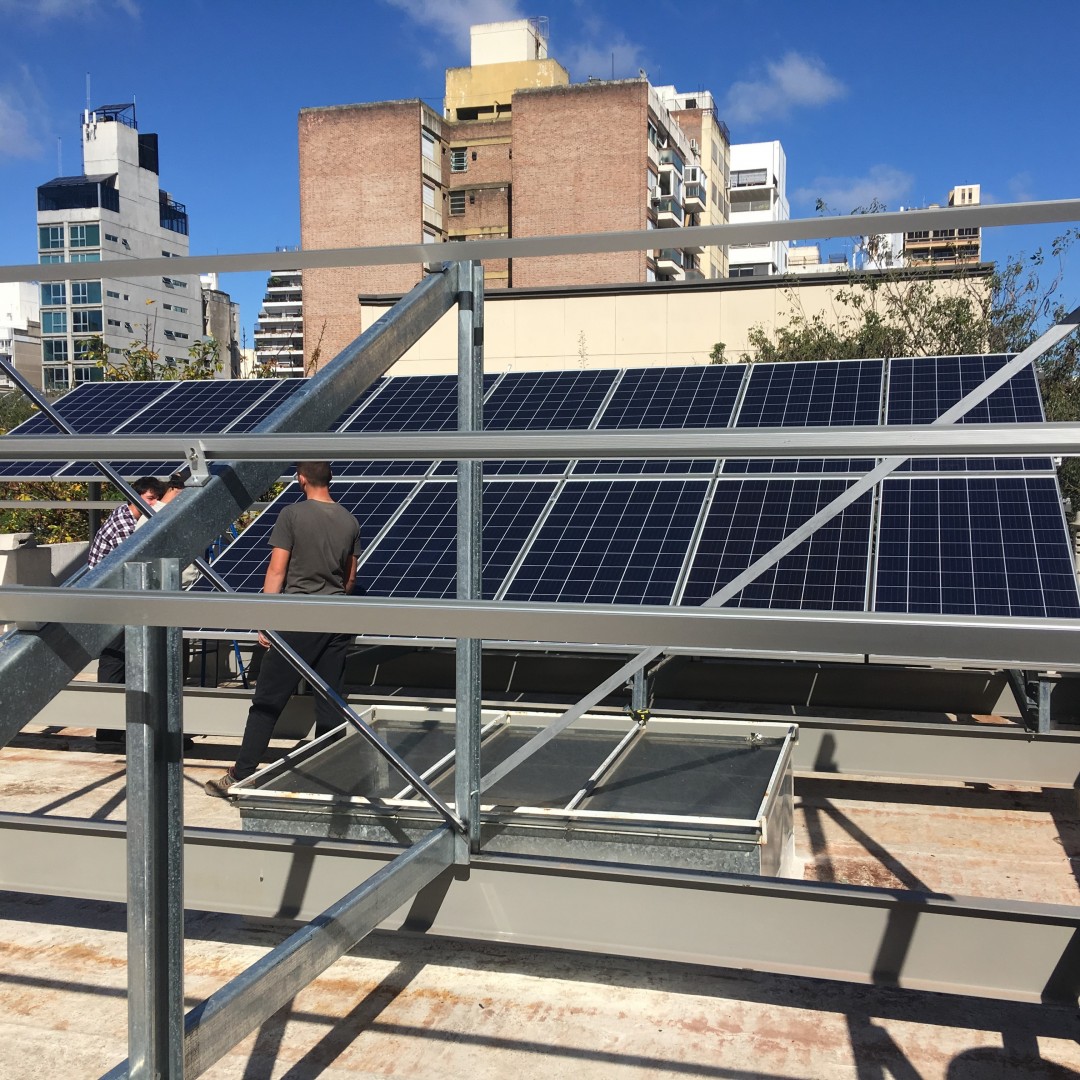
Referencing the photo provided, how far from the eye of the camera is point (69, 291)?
101 meters

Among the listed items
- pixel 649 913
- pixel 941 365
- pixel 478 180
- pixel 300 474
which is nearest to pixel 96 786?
pixel 300 474

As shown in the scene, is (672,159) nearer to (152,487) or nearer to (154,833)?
(152,487)

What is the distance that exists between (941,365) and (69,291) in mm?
105505

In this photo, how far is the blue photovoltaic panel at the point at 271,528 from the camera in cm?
750

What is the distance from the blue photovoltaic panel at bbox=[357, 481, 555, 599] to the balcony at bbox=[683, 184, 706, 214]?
275 feet

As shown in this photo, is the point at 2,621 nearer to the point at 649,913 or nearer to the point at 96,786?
the point at 649,913

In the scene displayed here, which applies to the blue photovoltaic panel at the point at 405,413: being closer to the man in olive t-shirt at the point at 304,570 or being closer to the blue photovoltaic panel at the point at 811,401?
the man in olive t-shirt at the point at 304,570

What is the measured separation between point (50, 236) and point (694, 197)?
66723mm

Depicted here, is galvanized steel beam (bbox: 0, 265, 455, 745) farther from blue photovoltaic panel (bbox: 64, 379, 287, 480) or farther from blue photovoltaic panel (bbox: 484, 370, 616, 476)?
blue photovoltaic panel (bbox: 64, 379, 287, 480)

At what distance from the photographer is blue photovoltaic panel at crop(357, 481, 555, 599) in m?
7.09

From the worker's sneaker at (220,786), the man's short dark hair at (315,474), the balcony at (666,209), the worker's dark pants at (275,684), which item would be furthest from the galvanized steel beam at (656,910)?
the balcony at (666,209)

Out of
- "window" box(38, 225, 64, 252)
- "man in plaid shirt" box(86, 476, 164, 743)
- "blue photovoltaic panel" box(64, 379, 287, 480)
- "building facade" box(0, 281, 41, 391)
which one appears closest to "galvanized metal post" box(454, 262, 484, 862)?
"man in plaid shirt" box(86, 476, 164, 743)

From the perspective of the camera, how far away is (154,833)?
2.35m

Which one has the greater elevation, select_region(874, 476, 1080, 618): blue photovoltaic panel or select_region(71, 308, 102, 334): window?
select_region(71, 308, 102, 334): window
